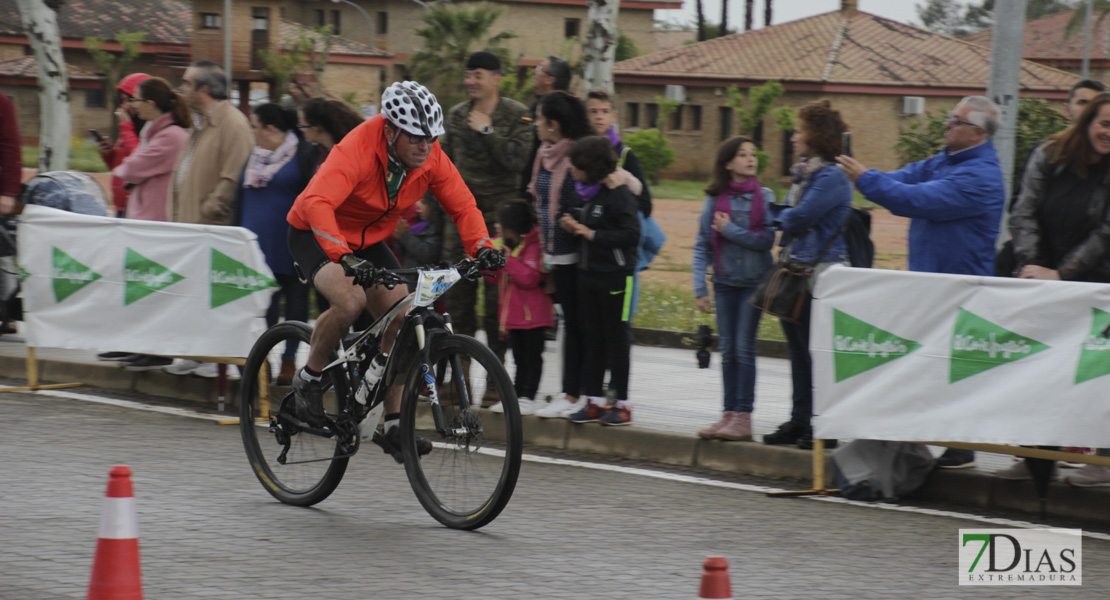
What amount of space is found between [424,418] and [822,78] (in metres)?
57.1

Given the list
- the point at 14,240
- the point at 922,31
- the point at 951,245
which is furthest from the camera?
the point at 922,31

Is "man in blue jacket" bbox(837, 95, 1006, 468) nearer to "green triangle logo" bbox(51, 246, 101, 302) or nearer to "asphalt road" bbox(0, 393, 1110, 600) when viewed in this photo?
"asphalt road" bbox(0, 393, 1110, 600)

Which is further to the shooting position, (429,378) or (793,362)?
(793,362)

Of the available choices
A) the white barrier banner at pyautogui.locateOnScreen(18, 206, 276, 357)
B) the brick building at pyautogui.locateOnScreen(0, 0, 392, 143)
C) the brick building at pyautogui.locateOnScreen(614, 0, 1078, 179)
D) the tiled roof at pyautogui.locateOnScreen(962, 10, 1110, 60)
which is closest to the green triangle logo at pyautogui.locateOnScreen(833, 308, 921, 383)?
the white barrier banner at pyautogui.locateOnScreen(18, 206, 276, 357)

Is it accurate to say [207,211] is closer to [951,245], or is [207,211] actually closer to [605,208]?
[605,208]

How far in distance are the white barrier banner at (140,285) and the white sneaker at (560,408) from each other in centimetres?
201

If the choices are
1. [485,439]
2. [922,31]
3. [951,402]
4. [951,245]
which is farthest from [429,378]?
[922,31]

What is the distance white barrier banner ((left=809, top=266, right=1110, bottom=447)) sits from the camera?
6.47m

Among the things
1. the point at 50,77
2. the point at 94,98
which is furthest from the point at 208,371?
the point at 94,98

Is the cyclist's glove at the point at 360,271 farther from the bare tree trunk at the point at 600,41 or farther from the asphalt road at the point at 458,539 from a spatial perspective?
the bare tree trunk at the point at 600,41

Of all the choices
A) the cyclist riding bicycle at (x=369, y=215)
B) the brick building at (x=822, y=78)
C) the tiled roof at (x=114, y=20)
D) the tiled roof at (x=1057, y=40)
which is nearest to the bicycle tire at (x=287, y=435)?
the cyclist riding bicycle at (x=369, y=215)

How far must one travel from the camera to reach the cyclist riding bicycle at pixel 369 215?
611 centimetres

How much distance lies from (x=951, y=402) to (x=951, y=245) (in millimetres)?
1148

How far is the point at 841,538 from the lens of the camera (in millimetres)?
6133
